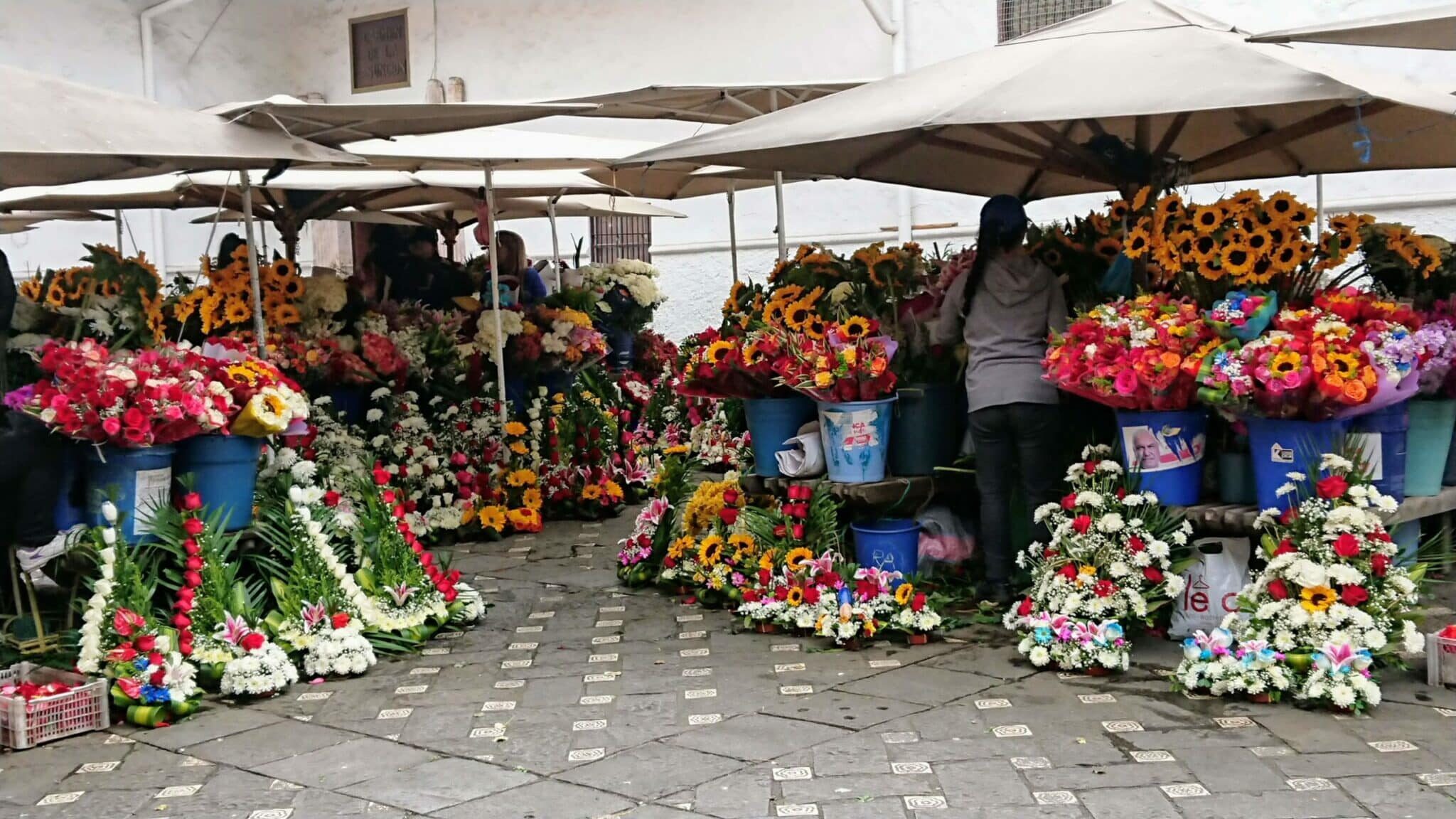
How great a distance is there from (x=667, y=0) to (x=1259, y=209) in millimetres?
9201

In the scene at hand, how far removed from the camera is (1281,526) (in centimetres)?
482

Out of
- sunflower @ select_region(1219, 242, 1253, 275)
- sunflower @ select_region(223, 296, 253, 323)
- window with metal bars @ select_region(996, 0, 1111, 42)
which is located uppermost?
window with metal bars @ select_region(996, 0, 1111, 42)

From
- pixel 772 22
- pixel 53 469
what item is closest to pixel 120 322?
pixel 53 469

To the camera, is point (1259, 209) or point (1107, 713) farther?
point (1259, 209)

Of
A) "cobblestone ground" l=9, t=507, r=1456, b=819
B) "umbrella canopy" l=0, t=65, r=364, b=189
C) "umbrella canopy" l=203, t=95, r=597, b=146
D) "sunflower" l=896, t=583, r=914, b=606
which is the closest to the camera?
"cobblestone ground" l=9, t=507, r=1456, b=819

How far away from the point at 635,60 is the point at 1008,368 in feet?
28.6

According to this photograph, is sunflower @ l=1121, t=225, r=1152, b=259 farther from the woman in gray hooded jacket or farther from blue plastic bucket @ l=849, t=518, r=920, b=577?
blue plastic bucket @ l=849, t=518, r=920, b=577

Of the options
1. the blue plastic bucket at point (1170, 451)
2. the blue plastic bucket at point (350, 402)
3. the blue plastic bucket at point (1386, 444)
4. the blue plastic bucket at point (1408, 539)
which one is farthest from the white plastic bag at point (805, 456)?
the blue plastic bucket at point (350, 402)

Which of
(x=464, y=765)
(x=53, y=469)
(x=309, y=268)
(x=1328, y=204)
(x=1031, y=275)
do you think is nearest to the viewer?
(x=464, y=765)

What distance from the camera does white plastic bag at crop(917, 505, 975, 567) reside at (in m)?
6.13

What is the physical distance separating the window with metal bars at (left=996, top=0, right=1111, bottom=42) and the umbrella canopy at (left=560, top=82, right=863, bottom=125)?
371cm

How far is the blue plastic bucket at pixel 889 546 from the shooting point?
5.91 meters

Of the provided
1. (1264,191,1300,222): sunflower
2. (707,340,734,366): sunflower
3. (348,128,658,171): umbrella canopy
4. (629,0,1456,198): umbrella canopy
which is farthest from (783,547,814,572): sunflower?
(348,128,658,171): umbrella canopy

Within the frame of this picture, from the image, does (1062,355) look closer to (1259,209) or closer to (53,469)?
(1259,209)
